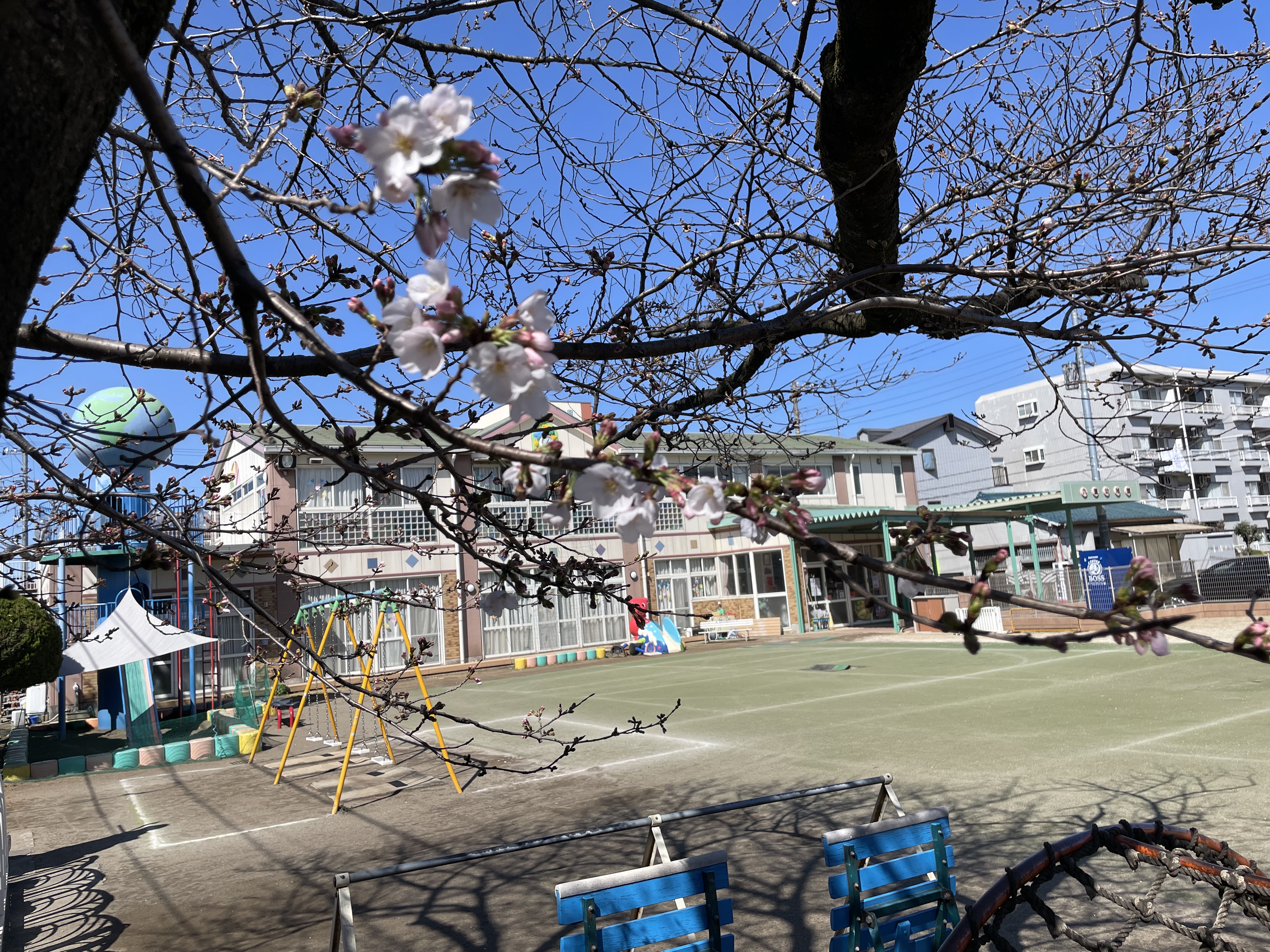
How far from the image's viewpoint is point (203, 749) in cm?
1230

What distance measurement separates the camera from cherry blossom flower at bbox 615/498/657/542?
1.10m

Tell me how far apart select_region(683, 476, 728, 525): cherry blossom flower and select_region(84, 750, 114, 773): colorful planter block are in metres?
13.5

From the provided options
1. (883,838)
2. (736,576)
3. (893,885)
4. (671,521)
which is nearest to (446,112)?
(883,838)

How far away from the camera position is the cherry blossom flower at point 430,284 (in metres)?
1.12

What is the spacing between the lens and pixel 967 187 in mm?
3881

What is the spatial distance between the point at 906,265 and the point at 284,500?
2190 cm

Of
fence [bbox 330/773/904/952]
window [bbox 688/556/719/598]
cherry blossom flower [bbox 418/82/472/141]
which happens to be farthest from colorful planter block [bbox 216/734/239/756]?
window [bbox 688/556/719/598]

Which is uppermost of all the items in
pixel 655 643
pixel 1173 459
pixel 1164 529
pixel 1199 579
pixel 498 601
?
pixel 1173 459

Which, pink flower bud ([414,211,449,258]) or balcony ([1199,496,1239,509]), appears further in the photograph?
balcony ([1199,496,1239,509])

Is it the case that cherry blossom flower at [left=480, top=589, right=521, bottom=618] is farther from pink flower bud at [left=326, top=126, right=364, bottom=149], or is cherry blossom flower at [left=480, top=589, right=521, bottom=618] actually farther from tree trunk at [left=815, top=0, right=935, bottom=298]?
tree trunk at [left=815, top=0, right=935, bottom=298]

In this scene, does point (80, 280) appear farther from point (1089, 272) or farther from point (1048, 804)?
point (1048, 804)

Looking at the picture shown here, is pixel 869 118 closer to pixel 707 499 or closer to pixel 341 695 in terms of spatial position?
pixel 707 499

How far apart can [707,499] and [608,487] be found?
0.14 m

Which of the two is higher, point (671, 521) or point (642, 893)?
point (671, 521)
